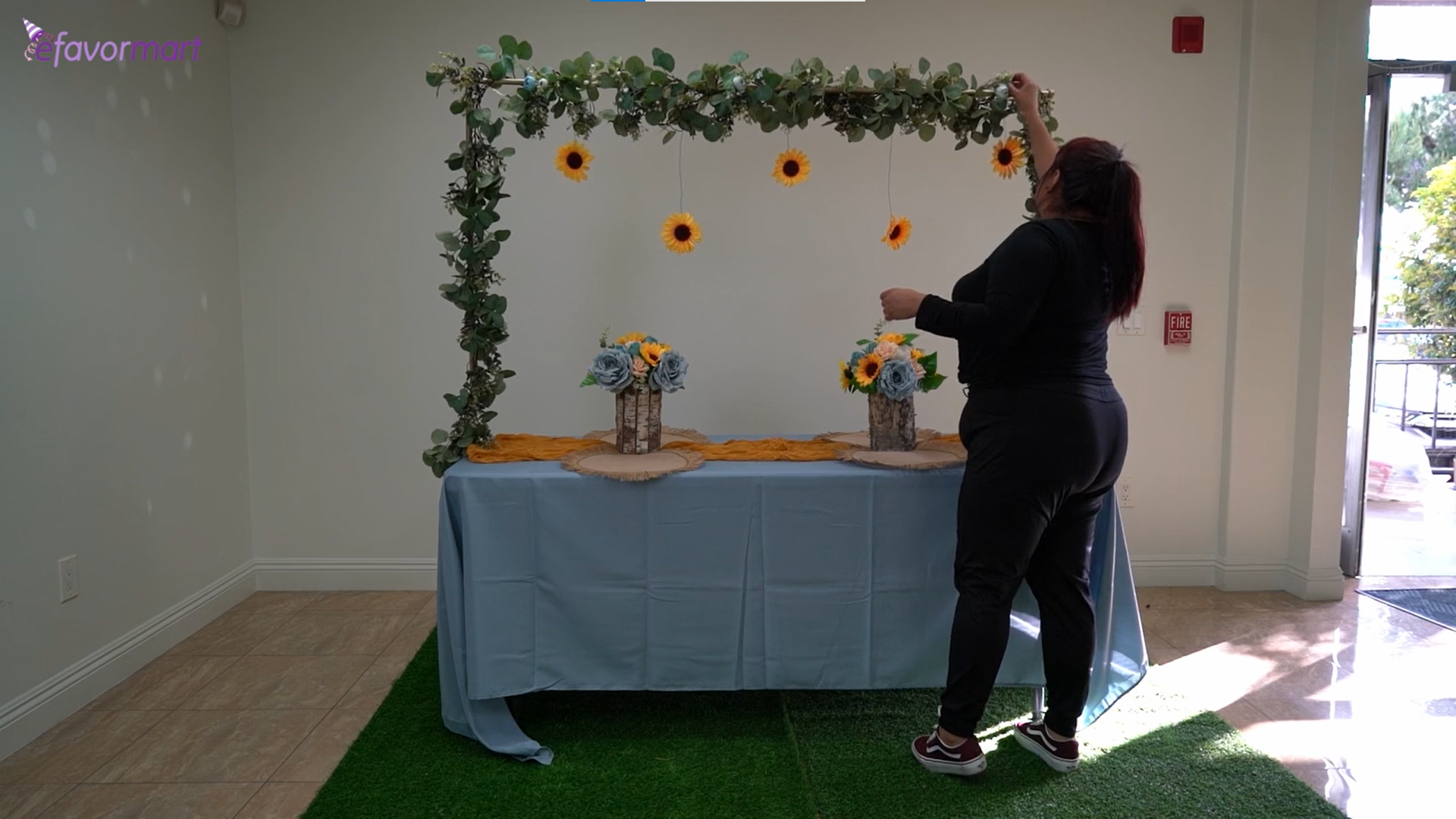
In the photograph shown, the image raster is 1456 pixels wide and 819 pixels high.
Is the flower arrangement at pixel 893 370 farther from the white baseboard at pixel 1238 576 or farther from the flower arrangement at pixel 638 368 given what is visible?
the white baseboard at pixel 1238 576

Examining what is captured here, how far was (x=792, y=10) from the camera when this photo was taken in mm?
3414

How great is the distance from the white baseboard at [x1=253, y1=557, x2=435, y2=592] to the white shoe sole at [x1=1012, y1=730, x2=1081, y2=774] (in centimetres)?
241

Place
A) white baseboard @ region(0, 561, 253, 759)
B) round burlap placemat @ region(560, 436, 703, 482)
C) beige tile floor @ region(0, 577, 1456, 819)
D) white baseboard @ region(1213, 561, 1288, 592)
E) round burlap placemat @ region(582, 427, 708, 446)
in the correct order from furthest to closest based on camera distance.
Result: white baseboard @ region(1213, 561, 1288, 592)
round burlap placemat @ region(582, 427, 708, 446)
white baseboard @ region(0, 561, 253, 759)
round burlap placemat @ region(560, 436, 703, 482)
beige tile floor @ region(0, 577, 1456, 819)

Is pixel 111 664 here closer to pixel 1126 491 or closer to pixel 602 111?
pixel 602 111

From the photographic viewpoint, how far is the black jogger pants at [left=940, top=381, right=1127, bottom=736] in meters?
1.92

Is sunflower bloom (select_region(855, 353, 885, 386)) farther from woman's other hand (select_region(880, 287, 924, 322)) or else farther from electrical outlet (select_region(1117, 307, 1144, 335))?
electrical outlet (select_region(1117, 307, 1144, 335))

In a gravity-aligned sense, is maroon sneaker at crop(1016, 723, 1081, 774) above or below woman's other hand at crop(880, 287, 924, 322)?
below

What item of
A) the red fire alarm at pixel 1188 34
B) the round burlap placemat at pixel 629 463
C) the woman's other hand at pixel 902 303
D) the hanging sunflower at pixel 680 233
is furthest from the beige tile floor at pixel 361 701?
the red fire alarm at pixel 1188 34

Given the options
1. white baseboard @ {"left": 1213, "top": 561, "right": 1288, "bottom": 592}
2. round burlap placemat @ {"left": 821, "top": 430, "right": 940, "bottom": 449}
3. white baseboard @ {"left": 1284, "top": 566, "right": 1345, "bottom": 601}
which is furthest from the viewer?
white baseboard @ {"left": 1213, "top": 561, "right": 1288, "bottom": 592}

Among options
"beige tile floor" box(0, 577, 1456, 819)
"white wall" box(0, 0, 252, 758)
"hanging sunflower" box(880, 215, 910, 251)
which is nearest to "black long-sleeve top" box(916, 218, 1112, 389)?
"hanging sunflower" box(880, 215, 910, 251)

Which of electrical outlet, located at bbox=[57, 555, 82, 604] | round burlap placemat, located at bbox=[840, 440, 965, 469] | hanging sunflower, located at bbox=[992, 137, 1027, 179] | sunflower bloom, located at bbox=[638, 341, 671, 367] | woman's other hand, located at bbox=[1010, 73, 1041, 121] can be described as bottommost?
electrical outlet, located at bbox=[57, 555, 82, 604]

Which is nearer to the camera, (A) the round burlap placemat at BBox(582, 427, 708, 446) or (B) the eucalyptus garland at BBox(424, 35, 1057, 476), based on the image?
(B) the eucalyptus garland at BBox(424, 35, 1057, 476)

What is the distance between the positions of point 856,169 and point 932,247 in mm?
445

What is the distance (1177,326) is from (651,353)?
2.37m
